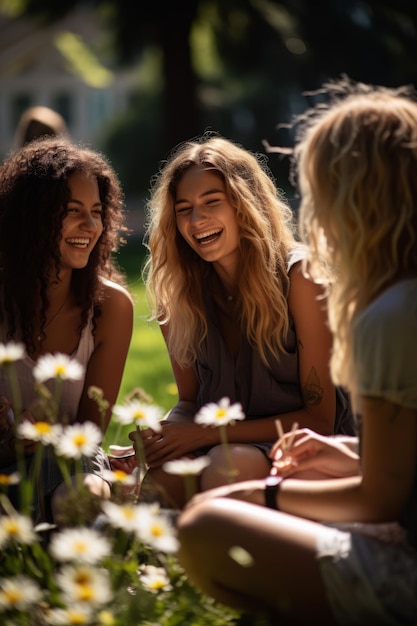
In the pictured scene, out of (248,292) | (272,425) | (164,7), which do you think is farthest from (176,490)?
(164,7)

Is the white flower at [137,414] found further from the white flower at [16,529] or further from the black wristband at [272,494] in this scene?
the white flower at [16,529]

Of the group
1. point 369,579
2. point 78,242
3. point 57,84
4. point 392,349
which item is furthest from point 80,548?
point 57,84

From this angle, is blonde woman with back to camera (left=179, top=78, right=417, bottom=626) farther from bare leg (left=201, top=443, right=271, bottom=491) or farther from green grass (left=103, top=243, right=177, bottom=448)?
green grass (left=103, top=243, right=177, bottom=448)

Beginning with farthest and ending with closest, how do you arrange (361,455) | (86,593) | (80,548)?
1. (361,455)
2. (80,548)
3. (86,593)

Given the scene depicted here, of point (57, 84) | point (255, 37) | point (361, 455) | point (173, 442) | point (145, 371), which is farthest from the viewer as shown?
point (57, 84)

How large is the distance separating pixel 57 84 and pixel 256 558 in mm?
35865

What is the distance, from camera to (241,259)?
3.79 metres

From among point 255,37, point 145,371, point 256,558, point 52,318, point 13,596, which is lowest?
point 145,371

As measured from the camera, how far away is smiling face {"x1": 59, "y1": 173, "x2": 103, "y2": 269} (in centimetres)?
372

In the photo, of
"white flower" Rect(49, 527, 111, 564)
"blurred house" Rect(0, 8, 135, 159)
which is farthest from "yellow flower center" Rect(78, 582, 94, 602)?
"blurred house" Rect(0, 8, 135, 159)

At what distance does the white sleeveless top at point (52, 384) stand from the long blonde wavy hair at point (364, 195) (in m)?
1.45

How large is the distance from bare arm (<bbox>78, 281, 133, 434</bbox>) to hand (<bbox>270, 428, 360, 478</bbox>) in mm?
1057

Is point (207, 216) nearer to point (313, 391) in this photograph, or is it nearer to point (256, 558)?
point (313, 391)

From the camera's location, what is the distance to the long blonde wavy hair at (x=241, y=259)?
3.69 metres
